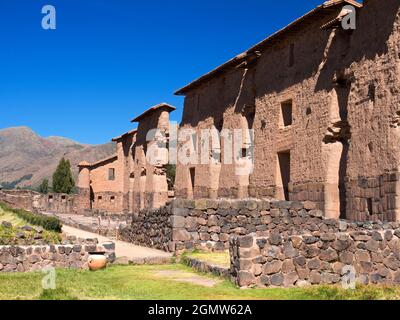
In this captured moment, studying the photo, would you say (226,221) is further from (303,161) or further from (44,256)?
(303,161)

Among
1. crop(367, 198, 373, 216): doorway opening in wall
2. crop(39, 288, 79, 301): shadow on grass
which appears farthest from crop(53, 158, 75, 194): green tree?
crop(39, 288, 79, 301): shadow on grass

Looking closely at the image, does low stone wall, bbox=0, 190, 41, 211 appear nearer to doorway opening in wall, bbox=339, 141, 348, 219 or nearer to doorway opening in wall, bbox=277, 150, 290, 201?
doorway opening in wall, bbox=277, 150, 290, 201

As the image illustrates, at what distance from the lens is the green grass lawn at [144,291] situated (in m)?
8.41

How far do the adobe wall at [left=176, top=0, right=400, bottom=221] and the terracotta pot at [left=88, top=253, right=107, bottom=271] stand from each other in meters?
9.16

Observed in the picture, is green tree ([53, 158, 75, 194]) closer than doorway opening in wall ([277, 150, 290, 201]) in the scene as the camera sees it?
No

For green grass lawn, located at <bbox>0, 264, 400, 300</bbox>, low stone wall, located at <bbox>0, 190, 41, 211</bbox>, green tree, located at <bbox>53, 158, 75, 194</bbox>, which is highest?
green tree, located at <bbox>53, 158, 75, 194</bbox>

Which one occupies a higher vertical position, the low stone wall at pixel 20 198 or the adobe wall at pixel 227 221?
the low stone wall at pixel 20 198

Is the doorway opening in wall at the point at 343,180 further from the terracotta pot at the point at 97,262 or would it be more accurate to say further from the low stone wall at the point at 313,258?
the terracotta pot at the point at 97,262

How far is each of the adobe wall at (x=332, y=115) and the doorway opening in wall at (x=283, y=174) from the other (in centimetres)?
12

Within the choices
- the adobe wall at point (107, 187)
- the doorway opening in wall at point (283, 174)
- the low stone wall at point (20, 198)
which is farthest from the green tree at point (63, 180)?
the doorway opening in wall at point (283, 174)

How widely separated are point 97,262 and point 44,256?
123 cm

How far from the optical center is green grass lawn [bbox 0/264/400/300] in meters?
8.41

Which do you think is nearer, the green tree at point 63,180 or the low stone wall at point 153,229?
the low stone wall at point 153,229
